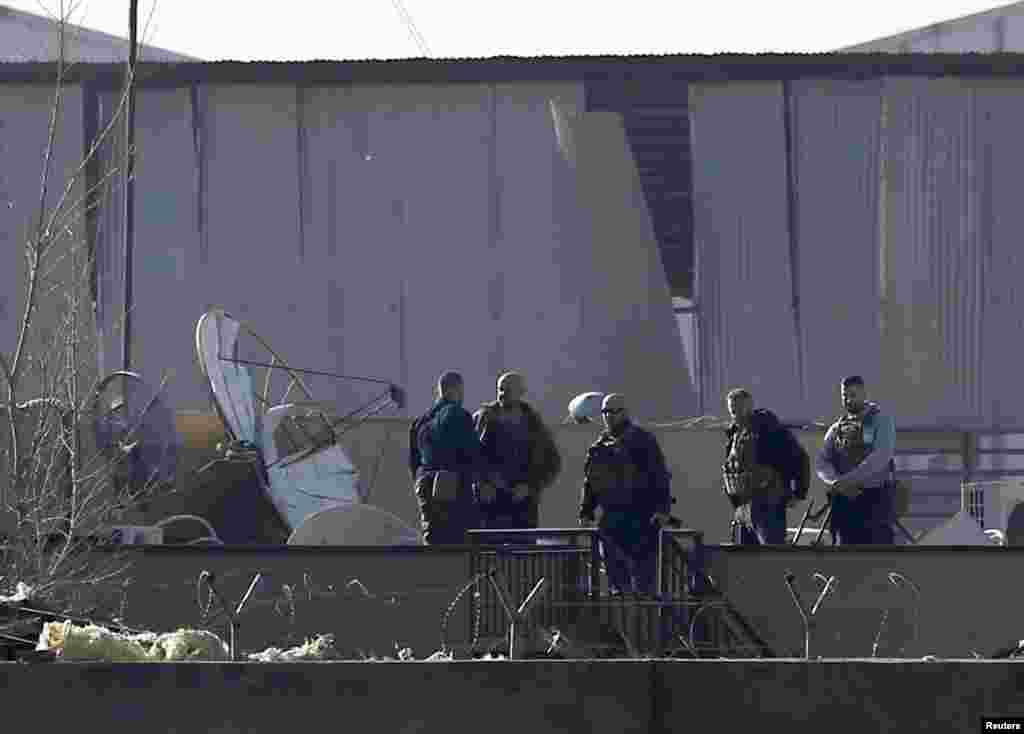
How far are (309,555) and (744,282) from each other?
18513mm

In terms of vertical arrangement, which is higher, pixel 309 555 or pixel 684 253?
pixel 684 253

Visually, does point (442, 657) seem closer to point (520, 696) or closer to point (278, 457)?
point (520, 696)

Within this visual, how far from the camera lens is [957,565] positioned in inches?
770

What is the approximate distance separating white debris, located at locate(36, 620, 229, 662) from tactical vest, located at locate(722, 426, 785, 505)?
597 cm

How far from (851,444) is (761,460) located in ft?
2.91

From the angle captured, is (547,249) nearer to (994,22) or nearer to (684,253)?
(684,253)

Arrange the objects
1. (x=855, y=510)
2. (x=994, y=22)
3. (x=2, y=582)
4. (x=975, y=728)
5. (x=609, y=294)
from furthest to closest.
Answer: (x=994, y=22) → (x=609, y=294) → (x=855, y=510) → (x=2, y=582) → (x=975, y=728)

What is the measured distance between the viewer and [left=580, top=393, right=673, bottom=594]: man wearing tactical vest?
57.6ft

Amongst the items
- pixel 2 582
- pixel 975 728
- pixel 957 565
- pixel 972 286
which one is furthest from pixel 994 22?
pixel 975 728

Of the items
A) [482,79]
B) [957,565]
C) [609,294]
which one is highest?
[482,79]

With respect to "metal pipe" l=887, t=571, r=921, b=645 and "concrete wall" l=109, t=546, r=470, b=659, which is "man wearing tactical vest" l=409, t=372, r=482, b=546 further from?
"metal pipe" l=887, t=571, r=921, b=645

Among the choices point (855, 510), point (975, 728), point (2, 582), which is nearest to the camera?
point (975, 728)

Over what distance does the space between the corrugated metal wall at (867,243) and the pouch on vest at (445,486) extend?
18070 mm

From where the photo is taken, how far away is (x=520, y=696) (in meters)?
10.8
